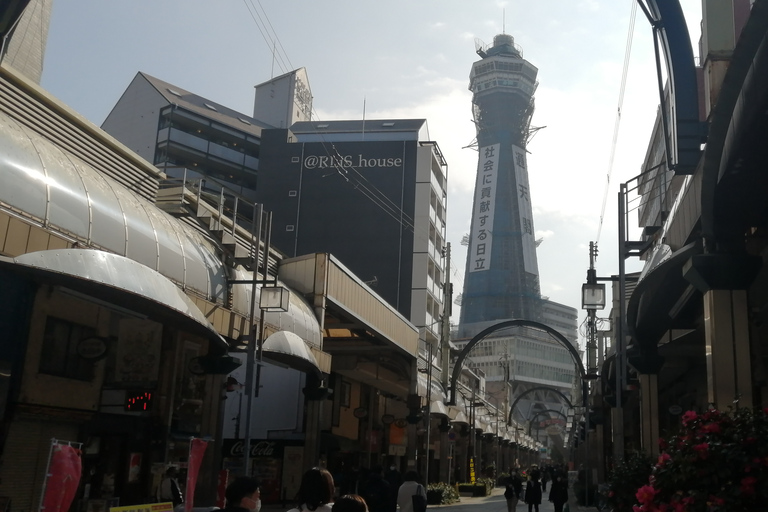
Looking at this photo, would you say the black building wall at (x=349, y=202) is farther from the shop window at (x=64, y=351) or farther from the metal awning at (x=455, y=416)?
the shop window at (x=64, y=351)

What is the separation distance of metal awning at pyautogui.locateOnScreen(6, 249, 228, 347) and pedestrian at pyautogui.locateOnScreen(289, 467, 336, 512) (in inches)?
274

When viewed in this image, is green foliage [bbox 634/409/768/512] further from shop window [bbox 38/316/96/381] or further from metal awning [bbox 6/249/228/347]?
shop window [bbox 38/316/96/381]

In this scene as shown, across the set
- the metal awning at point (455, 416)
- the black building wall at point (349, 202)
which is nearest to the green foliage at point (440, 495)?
the metal awning at point (455, 416)

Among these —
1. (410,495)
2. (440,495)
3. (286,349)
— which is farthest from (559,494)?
(410,495)

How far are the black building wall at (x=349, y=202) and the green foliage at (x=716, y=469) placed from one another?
186 ft

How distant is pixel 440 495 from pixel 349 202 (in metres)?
34.4

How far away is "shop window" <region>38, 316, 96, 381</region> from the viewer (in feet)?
54.1

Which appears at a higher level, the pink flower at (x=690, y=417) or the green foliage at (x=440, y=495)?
the pink flower at (x=690, y=417)

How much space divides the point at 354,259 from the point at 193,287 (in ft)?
158

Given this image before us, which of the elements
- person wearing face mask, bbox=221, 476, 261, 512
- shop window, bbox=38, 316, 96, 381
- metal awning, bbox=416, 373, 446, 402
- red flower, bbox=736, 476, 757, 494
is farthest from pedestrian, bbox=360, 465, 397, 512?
metal awning, bbox=416, 373, 446, 402

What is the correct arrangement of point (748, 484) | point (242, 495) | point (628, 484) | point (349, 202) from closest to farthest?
point (242, 495) < point (748, 484) < point (628, 484) < point (349, 202)

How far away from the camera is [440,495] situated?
38.1m

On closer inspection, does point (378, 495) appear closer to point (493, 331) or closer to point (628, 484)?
point (628, 484)

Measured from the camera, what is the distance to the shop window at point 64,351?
54.1 ft
